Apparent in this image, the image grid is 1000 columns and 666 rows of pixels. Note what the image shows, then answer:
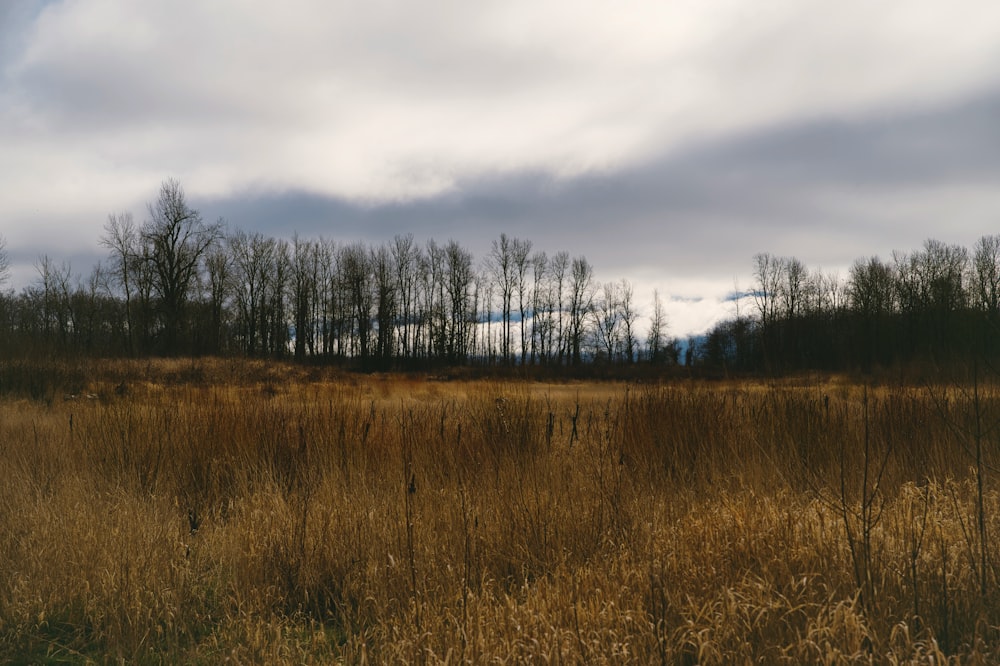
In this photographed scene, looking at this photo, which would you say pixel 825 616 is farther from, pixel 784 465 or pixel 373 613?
pixel 784 465

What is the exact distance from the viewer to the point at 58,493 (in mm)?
5227

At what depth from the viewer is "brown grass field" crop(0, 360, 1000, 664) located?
9.08 ft

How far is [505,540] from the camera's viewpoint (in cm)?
411

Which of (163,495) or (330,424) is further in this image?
(330,424)

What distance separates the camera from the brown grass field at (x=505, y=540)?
2768 millimetres

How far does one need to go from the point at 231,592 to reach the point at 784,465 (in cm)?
533

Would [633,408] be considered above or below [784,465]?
above

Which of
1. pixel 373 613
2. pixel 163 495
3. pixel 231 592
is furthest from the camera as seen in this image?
pixel 163 495

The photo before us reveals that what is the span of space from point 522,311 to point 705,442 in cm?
5389

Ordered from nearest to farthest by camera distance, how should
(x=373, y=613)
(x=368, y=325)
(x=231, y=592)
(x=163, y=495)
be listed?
(x=373, y=613) → (x=231, y=592) → (x=163, y=495) → (x=368, y=325)

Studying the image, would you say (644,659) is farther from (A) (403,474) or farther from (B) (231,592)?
(A) (403,474)

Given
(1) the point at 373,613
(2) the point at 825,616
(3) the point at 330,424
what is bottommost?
(1) the point at 373,613

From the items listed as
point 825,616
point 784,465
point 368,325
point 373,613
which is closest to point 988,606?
point 825,616

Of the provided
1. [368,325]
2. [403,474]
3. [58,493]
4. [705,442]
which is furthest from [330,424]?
[368,325]
